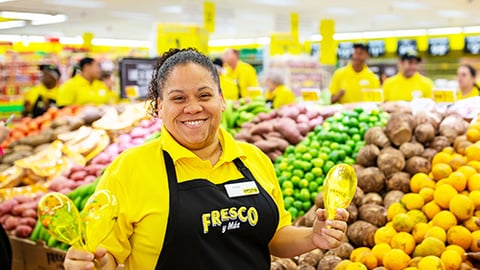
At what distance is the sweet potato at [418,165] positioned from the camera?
315 centimetres

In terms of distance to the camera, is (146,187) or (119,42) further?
(119,42)

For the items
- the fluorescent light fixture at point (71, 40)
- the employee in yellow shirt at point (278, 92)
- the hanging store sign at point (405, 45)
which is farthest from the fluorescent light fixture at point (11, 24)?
the hanging store sign at point (405, 45)

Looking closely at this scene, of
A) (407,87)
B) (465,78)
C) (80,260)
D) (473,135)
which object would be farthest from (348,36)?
(80,260)

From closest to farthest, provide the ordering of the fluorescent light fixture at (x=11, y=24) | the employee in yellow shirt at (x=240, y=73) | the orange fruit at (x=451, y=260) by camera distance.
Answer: the orange fruit at (x=451, y=260) → the employee in yellow shirt at (x=240, y=73) → the fluorescent light fixture at (x=11, y=24)

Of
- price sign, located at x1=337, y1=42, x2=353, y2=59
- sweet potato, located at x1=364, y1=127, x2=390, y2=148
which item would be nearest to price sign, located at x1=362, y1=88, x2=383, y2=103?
sweet potato, located at x1=364, y1=127, x2=390, y2=148

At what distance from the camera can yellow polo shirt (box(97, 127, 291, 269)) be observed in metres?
1.82

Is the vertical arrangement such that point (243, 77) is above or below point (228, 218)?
above

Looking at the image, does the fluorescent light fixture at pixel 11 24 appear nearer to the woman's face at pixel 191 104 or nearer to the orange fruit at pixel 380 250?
the orange fruit at pixel 380 250

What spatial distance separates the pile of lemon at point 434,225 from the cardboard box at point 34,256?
7.00 feet

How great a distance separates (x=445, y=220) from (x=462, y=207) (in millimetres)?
98

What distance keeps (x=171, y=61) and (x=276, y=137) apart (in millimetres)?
2565

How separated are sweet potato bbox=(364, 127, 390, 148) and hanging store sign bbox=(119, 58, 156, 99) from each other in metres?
4.86

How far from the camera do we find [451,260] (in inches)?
94.1

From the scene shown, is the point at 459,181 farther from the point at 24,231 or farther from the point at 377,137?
the point at 24,231
